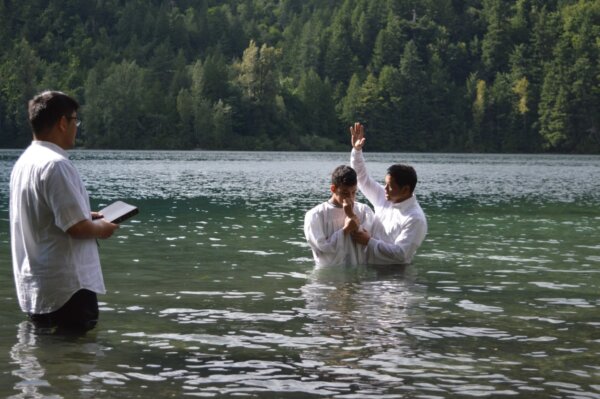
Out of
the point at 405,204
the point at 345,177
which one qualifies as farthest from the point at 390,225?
the point at 345,177

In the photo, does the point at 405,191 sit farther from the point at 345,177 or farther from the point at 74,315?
the point at 74,315

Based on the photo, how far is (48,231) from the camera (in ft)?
30.9

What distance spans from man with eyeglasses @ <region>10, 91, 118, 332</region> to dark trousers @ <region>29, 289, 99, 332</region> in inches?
0.4

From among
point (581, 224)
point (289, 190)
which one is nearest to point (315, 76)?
point (289, 190)

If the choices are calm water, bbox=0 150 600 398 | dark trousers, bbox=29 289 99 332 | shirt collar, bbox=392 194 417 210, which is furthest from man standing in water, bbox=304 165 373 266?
dark trousers, bbox=29 289 99 332

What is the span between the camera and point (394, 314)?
12.2 metres

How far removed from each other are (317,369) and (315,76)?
189592 mm

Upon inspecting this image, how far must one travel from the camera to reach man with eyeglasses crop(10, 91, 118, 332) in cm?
916

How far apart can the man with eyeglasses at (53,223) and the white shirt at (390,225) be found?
7010 millimetres

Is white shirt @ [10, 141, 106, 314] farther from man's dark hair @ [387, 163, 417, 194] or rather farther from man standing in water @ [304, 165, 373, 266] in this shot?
man's dark hair @ [387, 163, 417, 194]

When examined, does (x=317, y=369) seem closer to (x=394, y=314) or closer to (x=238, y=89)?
(x=394, y=314)

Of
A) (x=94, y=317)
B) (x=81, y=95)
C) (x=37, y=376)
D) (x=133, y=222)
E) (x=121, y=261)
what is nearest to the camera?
(x=37, y=376)

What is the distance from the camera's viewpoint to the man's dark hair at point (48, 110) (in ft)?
30.7

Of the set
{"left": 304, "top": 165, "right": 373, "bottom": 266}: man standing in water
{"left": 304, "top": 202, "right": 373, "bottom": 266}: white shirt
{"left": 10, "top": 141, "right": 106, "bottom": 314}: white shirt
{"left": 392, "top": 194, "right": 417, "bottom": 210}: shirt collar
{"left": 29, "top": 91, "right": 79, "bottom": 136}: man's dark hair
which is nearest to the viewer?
{"left": 10, "top": 141, "right": 106, "bottom": 314}: white shirt
